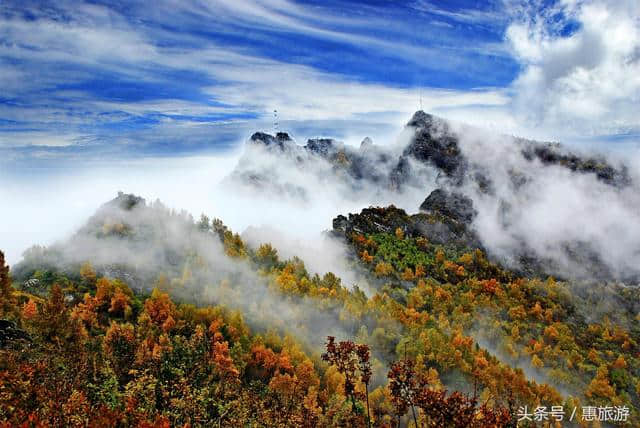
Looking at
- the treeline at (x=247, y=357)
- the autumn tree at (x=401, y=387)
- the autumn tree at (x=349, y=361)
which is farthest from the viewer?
the treeline at (x=247, y=357)

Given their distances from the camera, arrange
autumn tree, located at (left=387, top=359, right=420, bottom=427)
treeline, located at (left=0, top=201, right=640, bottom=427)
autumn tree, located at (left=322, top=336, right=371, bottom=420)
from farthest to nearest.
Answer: treeline, located at (left=0, top=201, right=640, bottom=427)
autumn tree, located at (left=322, top=336, right=371, bottom=420)
autumn tree, located at (left=387, top=359, right=420, bottom=427)

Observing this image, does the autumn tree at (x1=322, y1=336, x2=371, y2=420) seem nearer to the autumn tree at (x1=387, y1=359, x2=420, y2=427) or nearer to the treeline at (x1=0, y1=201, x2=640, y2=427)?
the treeline at (x1=0, y1=201, x2=640, y2=427)

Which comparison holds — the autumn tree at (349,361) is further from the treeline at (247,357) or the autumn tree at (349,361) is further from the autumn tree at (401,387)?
the autumn tree at (401,387)

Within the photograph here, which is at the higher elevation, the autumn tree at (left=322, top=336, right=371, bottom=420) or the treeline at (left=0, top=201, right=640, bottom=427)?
the autumn tree at (left=322, top=336, right=371, bottom=420)

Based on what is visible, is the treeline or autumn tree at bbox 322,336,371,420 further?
the treeline

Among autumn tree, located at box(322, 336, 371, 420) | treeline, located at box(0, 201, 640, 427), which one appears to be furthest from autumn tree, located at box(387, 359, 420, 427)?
autumn tree, located at box(322, 336, 371, 420)

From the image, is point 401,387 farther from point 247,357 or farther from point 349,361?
point 247,357

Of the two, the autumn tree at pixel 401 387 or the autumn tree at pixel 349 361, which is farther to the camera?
the autumn tree at pixel 349 361

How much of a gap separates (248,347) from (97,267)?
79974 mm

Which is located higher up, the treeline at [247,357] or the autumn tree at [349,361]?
the autumn tree at [349,361]

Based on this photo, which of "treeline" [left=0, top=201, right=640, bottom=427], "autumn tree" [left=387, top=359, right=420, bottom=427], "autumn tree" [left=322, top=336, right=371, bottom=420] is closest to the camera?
"autumn tree" [left=387, top=359, right=420, bottom=427]

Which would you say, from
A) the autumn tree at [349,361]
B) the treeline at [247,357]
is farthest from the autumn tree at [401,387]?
the autumn tree at [349,361]

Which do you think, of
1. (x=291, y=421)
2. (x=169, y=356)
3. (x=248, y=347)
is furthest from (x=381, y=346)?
(x=291, y=421)

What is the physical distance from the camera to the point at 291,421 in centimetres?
2981
